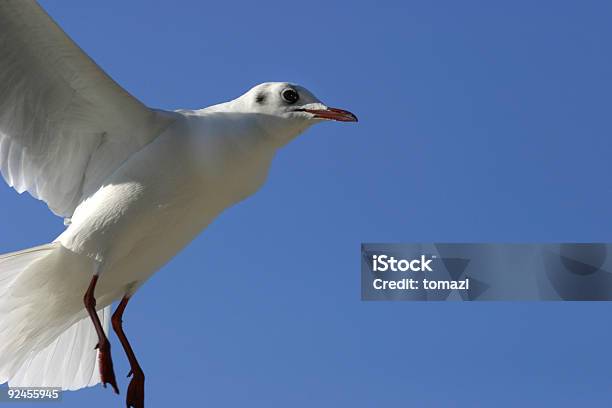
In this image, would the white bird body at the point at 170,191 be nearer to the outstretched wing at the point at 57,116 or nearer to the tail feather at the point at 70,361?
the outstretched wing at the point at 57,116

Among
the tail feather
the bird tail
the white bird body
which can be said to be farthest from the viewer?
the tail feather

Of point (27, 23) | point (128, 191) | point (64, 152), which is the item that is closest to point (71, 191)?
point (64, 152)

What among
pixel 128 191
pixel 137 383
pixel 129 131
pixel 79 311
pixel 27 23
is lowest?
pixel 137 383

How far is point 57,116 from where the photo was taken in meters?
5.50

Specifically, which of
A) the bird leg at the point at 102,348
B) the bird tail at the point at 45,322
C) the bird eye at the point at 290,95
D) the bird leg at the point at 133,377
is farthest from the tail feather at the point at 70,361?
the bird eye at the point at 290,95

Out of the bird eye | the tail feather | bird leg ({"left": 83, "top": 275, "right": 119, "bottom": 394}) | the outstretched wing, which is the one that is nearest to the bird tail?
the tail feather

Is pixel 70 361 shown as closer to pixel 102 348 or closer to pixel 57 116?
pixel 102 348

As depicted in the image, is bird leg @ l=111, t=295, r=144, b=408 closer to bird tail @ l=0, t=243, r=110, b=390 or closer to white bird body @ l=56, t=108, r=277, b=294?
bird tail @ l=0, t=243, r=110, b=390

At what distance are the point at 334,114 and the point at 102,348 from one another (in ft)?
5.54

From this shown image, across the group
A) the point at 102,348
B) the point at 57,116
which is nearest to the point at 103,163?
the point at 57,116

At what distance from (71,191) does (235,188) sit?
3.20ft

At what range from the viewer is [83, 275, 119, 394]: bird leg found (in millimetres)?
5387

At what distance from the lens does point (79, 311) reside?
19.1 feet

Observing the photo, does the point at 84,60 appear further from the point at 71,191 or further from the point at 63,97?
the point at 71,191
